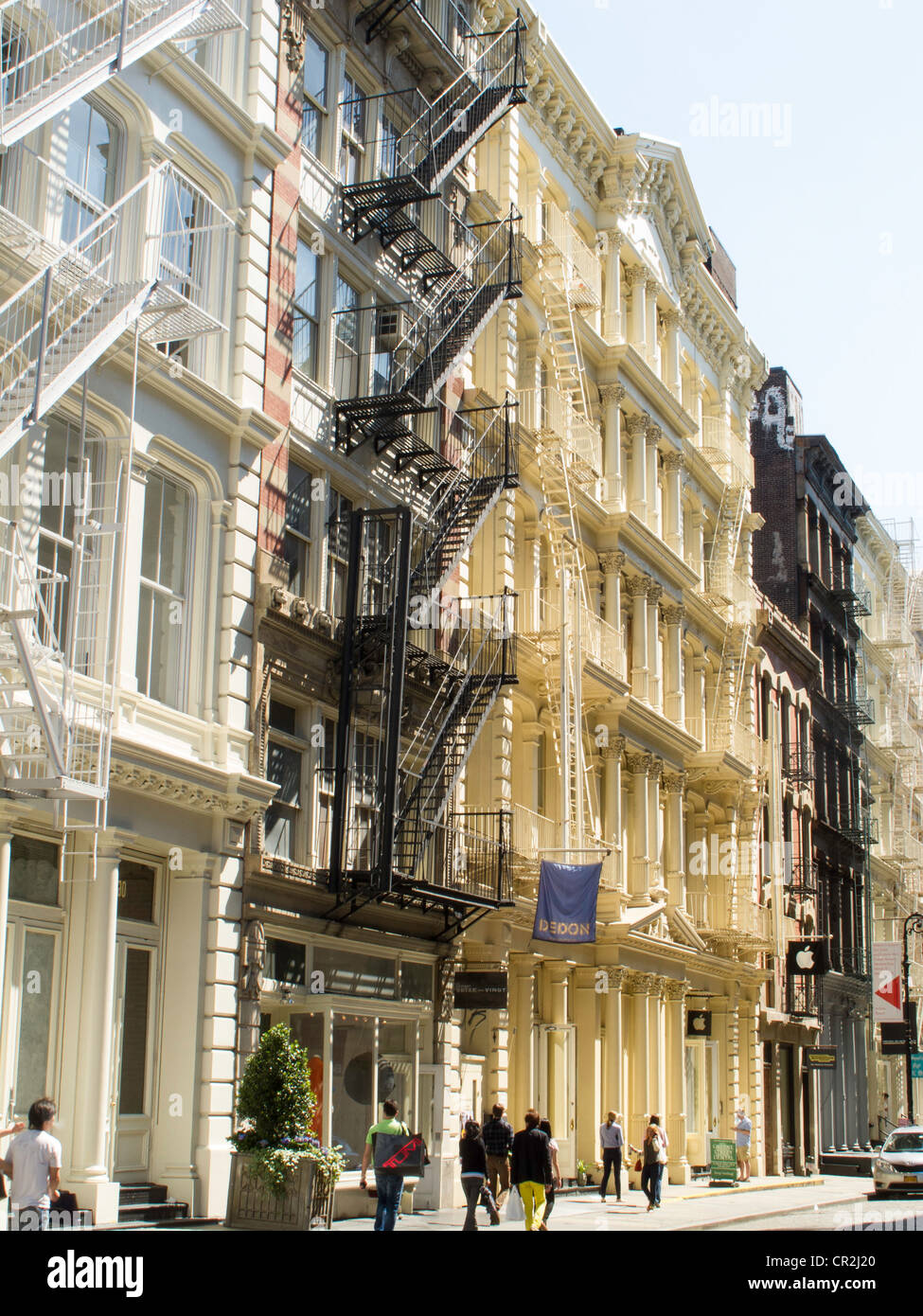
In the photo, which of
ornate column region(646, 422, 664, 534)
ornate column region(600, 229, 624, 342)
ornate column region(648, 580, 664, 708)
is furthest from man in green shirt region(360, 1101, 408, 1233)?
ornate column region(600, 229, 624, 342)

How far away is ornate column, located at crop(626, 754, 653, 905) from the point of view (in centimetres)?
3594

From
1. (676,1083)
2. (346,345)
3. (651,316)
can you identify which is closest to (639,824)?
(676,1083)

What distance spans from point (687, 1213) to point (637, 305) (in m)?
22.7

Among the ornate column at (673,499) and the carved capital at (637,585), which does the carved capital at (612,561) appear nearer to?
the carved capital at (637,585)

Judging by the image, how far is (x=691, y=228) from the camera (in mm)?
44344

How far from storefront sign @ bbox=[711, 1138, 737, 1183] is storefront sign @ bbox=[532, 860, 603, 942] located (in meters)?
11.2

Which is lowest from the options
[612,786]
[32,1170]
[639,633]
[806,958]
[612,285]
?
[32,1170]

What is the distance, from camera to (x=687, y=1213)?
1056 inches

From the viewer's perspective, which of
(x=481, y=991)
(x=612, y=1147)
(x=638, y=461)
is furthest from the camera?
(x=638, y=461)

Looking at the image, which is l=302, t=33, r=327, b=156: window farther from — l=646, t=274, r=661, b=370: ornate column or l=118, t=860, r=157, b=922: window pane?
l=646, t=274, r=661, b=370: ornate column

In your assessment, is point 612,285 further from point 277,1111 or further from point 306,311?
point 277,1111

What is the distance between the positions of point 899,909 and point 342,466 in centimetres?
5259

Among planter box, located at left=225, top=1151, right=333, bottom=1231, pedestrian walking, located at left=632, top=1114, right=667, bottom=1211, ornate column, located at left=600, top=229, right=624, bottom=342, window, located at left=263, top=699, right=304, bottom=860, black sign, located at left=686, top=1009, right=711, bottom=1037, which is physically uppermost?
ornate column, located at left=600, top=229, right=624, bottom=342
